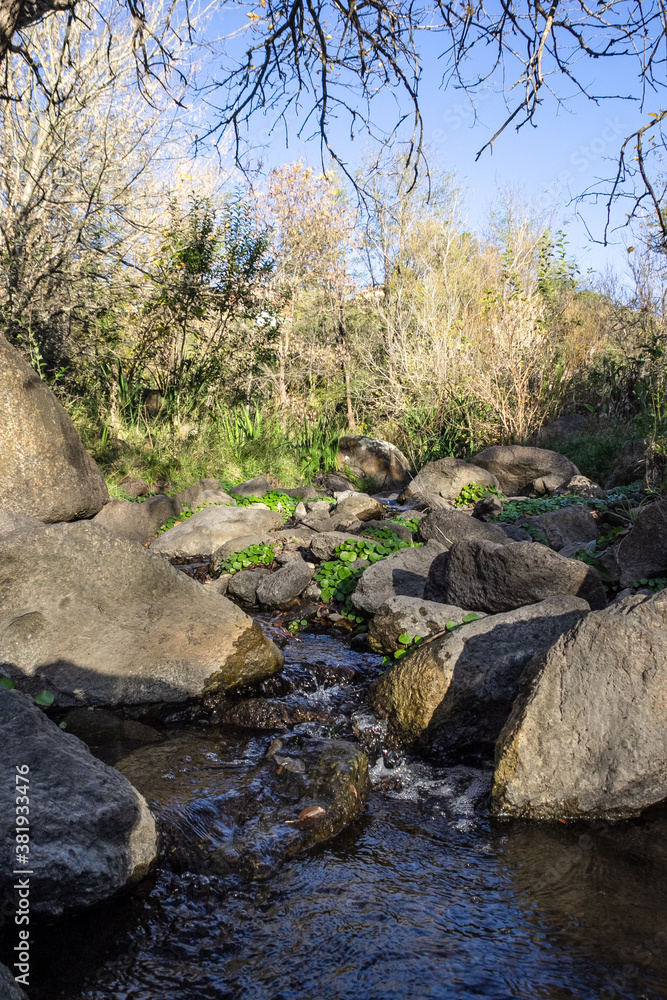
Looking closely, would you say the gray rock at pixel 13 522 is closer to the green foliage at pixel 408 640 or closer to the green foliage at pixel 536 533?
the green foliage at pixel 408 640

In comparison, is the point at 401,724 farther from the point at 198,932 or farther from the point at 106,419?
the point at 106,419

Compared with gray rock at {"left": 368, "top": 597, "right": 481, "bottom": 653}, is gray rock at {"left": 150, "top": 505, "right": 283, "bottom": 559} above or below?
above

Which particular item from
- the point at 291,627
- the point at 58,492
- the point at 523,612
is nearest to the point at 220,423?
the point at 58,492

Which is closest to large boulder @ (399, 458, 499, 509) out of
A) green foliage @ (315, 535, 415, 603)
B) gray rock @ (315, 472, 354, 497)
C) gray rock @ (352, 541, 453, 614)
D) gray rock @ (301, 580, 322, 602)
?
gray rock @ (315, 472, 354, 497)

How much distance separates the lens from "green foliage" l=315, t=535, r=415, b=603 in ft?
22.2

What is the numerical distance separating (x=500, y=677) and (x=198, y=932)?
2183 millimetres

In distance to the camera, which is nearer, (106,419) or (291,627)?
(291,627)

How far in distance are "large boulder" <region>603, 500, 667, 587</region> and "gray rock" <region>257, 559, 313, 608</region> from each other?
9.55 feet

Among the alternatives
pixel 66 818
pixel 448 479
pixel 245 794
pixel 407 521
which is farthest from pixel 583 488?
pixel 66 818

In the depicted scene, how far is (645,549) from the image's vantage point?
5.48 metres

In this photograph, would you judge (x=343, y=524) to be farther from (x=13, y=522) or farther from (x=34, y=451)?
(x=13, y=522)

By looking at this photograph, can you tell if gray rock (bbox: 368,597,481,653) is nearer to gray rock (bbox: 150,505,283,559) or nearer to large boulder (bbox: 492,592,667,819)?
large boulder (bbox: 492,592,667,819)

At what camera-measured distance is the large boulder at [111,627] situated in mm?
4348

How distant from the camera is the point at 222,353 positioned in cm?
1467
